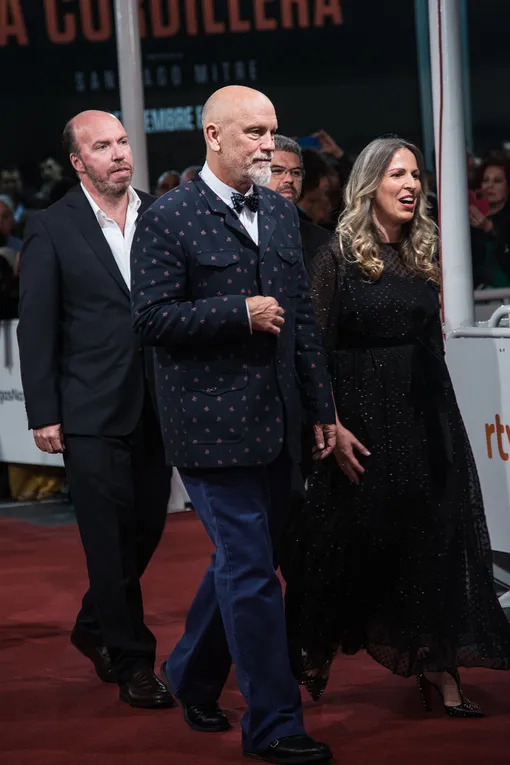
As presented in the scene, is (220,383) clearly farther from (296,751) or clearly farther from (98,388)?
(296,751)

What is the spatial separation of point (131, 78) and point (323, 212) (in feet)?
4.77

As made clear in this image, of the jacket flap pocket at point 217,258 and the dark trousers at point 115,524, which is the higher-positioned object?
the jacket flap pocket at point 217,258

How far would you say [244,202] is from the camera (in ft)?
11.9

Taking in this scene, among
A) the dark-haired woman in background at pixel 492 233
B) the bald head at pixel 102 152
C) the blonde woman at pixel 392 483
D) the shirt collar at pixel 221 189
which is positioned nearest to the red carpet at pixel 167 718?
the blonde woman at pixel 392 483

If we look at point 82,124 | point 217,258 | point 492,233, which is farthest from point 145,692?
point 492,233

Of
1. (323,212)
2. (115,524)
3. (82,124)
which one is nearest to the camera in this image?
(115,524)

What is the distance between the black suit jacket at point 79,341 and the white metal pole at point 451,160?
63.2 inches

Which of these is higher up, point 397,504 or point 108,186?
point 108,186

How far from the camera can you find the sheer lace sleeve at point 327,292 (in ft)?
13.0

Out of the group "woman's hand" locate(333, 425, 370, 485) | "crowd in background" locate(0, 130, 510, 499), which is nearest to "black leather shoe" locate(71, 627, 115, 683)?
"woman's hand" locate(333, 425, 370, 485)

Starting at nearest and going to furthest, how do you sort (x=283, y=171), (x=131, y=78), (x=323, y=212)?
1. (x=283, y=171)
2. (x=323, y=212)
3. (x=131, y=78)

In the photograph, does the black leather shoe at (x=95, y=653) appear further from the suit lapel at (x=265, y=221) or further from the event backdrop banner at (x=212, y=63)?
the event backdrop banner at (x=212, y=63)

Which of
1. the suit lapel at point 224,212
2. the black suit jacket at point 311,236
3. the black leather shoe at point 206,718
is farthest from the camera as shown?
the black suit jacket at point 311,236

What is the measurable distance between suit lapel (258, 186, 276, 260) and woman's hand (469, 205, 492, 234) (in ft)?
18.5
